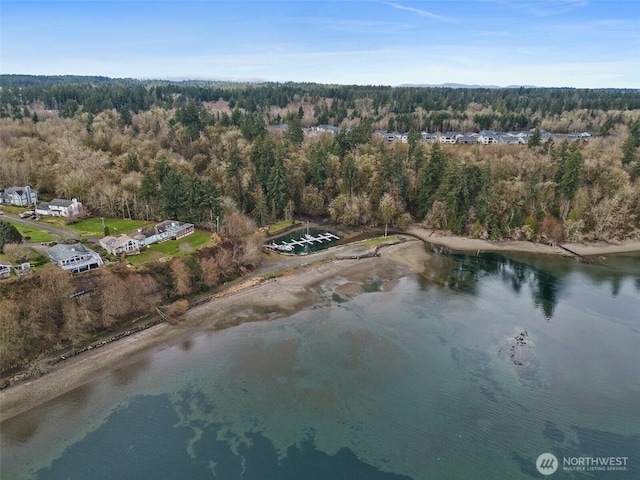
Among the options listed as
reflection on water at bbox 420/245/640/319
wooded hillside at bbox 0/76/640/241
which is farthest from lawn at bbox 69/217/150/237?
reflection on water at bbox 420/245/640/319

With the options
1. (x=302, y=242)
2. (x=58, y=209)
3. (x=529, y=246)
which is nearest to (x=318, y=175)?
(x=302, y=242)

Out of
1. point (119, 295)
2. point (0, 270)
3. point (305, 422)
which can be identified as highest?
point (0, 270)

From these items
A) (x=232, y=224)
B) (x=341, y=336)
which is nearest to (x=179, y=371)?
(x=341, y=336)

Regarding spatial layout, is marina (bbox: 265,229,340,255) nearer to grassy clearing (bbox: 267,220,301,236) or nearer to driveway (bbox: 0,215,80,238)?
grassy clearing (bbox: 267,220,301,236)

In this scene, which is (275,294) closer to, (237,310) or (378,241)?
(237,310)

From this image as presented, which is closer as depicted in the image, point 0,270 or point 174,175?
point 0,270

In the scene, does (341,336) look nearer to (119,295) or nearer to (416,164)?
(119,295)
